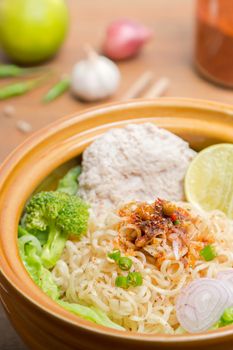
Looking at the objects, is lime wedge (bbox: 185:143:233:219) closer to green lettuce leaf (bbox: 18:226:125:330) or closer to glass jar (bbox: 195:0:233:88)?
green lettuce leaf (bbox: 18:226:125:330)

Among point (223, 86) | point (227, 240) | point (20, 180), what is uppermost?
point (20, 180)

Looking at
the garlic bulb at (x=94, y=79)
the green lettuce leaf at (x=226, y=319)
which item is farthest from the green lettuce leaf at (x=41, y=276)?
the garlic bulb at (x=94, y=79)

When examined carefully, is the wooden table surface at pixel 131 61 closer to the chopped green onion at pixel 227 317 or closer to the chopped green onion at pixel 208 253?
the chopped green onion at pixel 208 253

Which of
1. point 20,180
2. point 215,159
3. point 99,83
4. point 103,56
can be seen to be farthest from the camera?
Answer: point 103,56

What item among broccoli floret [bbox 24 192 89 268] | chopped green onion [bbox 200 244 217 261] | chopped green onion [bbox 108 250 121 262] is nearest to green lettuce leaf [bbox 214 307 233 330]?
chopped green onion [bbox 200 244 217 261]

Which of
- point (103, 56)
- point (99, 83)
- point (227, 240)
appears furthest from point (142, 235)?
point (103, 56)

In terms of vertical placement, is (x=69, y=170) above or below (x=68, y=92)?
above

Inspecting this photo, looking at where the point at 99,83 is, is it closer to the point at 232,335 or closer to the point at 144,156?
the point at 144,156
